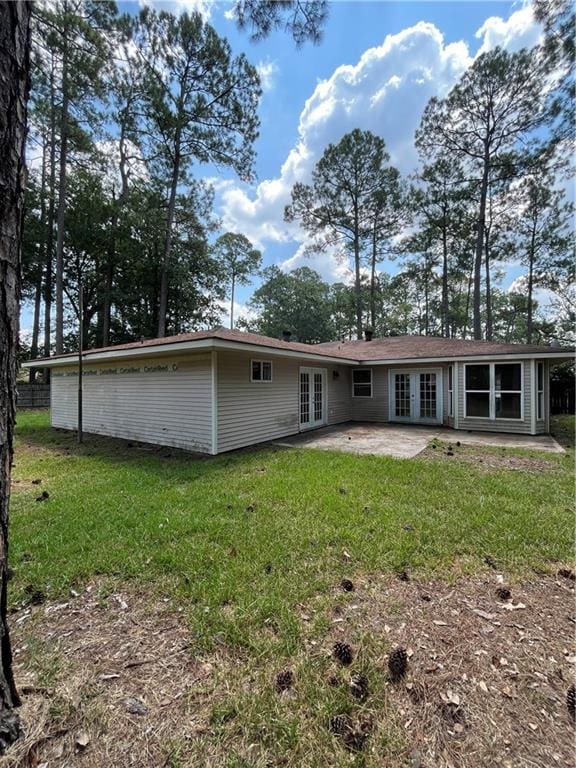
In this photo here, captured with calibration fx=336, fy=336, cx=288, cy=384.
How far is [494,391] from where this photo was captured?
9758 millimetres

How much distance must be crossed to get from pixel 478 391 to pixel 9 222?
36.4ft

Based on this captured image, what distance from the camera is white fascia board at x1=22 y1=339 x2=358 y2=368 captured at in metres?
6.52

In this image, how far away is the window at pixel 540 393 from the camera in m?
9.62

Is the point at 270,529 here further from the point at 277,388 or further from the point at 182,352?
the point at 277,388

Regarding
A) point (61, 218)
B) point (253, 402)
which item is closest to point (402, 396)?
point (253, 402)

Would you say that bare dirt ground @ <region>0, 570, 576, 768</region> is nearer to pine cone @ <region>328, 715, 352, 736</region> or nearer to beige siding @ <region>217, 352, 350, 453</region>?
pine cone @ <region>328, 715, 352, 736</region>

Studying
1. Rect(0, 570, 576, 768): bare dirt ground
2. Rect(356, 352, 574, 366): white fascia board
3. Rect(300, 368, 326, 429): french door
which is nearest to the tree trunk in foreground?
Rect(0, 570, 576, 768): bare dirt ground

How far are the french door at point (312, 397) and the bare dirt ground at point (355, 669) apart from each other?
781cm

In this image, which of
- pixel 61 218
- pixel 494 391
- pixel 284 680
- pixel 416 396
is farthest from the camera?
pixel 61 218

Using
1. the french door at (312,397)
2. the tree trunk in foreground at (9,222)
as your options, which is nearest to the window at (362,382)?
the french door at (312,397)

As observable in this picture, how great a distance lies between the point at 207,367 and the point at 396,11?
20.7 ft

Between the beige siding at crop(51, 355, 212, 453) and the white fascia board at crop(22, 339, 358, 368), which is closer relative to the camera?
the white fascia board at crop(22, 339, 358, 368)

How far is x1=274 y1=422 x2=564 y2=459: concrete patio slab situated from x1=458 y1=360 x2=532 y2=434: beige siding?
378 mm

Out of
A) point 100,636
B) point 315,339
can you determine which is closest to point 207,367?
point 100,636
